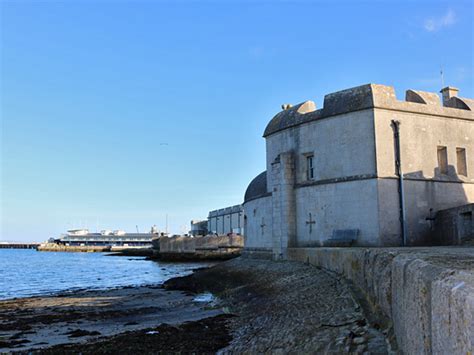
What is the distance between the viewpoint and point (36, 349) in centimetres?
1367

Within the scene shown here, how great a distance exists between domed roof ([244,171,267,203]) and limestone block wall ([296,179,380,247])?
4.69 metres

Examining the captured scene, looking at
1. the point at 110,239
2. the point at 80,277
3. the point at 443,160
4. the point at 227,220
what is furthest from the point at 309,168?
the point at 110,239

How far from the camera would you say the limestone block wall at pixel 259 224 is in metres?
25.7

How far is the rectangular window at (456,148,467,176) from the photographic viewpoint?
22.1 meters

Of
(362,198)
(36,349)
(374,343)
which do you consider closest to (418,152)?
(362,198)

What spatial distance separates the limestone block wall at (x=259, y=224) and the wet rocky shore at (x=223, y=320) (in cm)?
150

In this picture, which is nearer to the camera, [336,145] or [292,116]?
[336,145]

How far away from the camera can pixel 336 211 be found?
21078 millimetres

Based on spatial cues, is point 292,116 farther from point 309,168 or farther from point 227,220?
point 227,220

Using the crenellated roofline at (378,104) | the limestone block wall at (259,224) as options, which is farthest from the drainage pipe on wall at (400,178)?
the limestone block wall at (259,224)

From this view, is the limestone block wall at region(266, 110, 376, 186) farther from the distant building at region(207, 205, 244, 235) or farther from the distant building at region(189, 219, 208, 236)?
the distant building at region(189, 219, 208, 236)

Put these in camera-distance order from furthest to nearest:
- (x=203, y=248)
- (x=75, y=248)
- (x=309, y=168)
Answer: (x=75, y=248) → (x=203, y=248) → (x=309, y=168)

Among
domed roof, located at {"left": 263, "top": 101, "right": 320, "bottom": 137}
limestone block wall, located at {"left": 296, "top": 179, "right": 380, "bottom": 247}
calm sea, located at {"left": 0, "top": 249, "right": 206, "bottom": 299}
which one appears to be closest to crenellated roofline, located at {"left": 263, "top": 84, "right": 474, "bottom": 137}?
domed roof, located at {"left": 263, "top": 101, "right": 320, "bottom": 137}

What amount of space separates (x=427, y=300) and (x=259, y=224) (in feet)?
73.7
